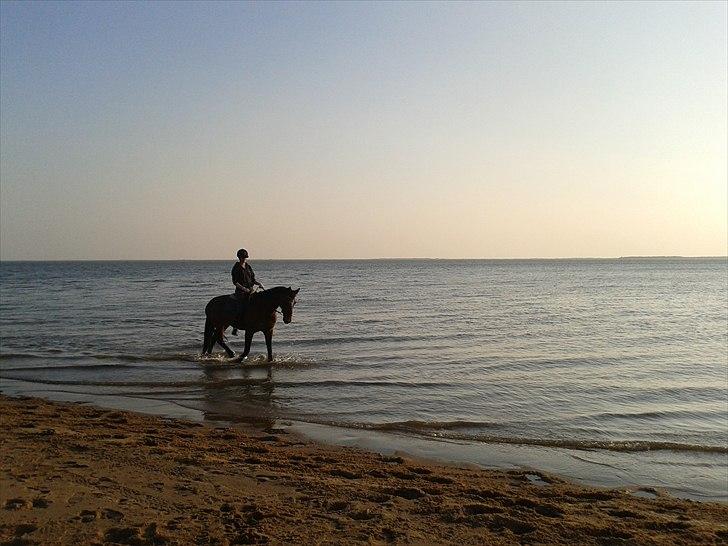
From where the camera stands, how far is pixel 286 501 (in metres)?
5.55

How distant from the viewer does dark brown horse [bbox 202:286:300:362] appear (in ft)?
51.3

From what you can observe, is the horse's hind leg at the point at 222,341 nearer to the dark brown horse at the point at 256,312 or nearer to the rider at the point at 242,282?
the dark brown horse at the point at 256,312

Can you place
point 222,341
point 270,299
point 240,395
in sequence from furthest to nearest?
point 222,341, point 270,299, point 240,395

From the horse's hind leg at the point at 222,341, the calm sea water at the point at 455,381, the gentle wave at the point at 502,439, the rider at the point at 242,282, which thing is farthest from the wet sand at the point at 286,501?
the horse's hind leg at the point at 222,341

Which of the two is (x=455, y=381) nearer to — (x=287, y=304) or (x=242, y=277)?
(x=287, y=304)

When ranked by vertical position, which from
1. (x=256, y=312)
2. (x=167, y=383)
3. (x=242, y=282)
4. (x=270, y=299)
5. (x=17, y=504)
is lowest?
(x=167, y=383)

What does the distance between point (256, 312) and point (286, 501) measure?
10635 millimetres

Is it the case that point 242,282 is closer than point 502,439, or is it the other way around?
point 502,439

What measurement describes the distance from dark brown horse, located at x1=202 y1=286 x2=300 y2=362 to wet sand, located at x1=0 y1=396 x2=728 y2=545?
7771 mm

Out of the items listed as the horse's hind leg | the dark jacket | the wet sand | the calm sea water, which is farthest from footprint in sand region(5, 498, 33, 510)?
the horse's hind leg

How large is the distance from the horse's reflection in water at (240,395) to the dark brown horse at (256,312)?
1.23 m

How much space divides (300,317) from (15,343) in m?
12.6

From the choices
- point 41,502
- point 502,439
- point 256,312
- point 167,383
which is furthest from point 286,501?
point 256,312

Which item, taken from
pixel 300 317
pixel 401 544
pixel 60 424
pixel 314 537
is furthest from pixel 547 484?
pixel 300 317
